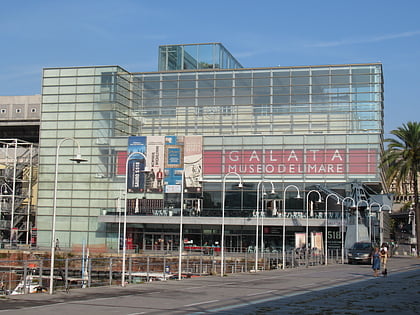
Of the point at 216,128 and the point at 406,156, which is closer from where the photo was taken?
the point at 406,156

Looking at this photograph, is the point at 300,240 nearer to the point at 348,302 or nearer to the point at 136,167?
the point at 348,302

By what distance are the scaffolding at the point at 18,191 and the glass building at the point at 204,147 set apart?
201 inches

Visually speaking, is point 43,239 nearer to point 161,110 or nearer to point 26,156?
point 26,156

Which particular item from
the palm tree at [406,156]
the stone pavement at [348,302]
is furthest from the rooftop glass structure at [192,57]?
the stone pavement at [348,302]

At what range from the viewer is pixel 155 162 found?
8012 centimetres

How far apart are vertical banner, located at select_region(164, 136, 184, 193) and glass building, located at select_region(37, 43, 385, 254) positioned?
14 centimetres

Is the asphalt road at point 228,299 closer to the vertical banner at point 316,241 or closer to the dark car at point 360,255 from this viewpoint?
the dark car at point 360,255

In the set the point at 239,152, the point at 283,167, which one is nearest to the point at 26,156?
the point at 239,152

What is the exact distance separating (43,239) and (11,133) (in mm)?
29633

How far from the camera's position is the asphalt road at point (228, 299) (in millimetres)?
17812

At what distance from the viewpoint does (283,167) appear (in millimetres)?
78375

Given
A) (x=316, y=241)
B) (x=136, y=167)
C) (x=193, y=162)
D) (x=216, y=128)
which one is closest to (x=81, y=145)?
(x=136, y=167)

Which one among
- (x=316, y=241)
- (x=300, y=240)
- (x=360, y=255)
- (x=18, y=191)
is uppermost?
(x=18, y=191)

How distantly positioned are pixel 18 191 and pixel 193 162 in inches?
1071
